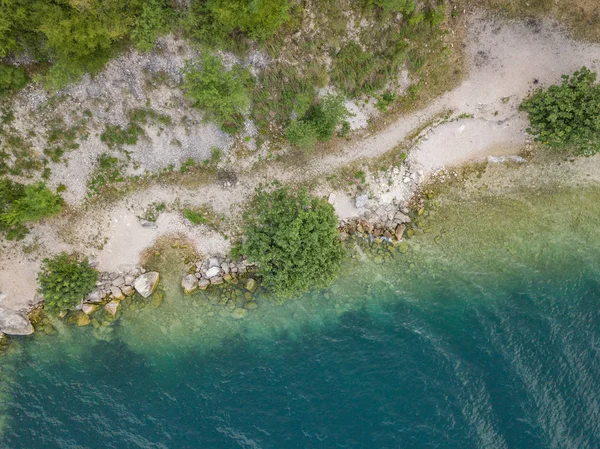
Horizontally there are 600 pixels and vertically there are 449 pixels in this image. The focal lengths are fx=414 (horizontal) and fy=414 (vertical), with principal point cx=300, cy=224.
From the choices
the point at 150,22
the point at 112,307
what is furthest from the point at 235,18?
the point at 112,307

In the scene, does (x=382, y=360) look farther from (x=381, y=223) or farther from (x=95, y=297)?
(x=95, y=297)

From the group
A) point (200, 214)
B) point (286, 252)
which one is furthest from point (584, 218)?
point (200, 214)

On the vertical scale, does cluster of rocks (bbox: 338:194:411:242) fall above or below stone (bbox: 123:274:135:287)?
above

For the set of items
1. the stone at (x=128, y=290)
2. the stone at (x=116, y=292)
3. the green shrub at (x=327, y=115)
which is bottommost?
the stone at (x=116, y=292)

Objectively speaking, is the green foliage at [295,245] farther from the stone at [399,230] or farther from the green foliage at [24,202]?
the green foliage at [24,202]

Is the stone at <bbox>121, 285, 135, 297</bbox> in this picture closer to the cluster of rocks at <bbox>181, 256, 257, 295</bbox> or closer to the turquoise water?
the turquoise water

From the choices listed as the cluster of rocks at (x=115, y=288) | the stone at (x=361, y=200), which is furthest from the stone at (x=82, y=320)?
the stone at (x=361, y=200)

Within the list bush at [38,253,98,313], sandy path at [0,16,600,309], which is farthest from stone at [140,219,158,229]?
bush at [38,253,98,313]
